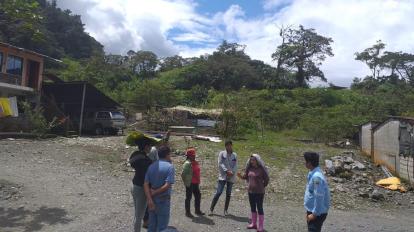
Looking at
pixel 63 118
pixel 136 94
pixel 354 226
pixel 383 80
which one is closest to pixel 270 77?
pixel 383 80

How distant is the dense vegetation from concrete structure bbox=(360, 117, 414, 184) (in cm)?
732

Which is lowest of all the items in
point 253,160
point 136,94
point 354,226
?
point 354,226

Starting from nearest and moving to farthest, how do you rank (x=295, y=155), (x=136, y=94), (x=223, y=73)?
(x=295, y=155) → (x=136, y=94) → (x=223, y=73)

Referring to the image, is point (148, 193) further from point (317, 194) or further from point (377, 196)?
point (377, 196)

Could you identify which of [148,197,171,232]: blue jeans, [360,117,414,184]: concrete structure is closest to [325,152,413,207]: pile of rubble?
[360,117,414,184]: concrete structure

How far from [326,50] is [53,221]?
5598 centimetres

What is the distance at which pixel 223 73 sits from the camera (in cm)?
5550

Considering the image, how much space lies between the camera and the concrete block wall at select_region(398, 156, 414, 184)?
51.1 feet

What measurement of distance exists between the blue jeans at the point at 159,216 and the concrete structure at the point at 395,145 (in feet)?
40.2

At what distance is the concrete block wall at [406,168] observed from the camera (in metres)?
15.6

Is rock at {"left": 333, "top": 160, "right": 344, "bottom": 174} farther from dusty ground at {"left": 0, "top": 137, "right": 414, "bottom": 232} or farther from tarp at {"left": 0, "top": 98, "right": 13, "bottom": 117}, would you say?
tarp at {"left": 0, "top": 98, "right": 13, "bottom": 117}

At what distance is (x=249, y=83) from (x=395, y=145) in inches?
1565

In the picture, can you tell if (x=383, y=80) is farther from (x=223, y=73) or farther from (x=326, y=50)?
(x=223, y=73)

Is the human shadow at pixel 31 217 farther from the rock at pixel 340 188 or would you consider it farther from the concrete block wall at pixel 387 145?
the concrete block wall at pixel 387 145
